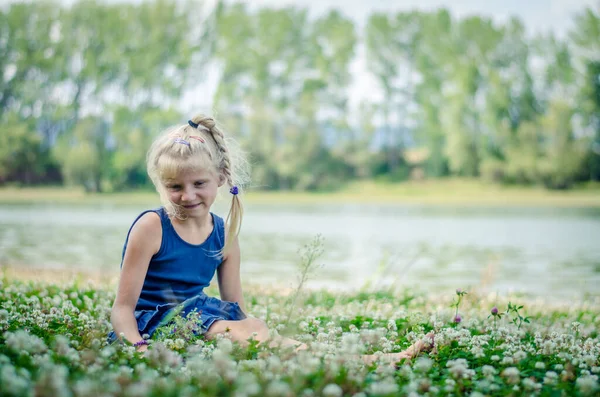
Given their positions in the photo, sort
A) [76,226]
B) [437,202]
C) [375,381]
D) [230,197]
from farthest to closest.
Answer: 1. [437,202]
2. [76,226]
3. [230,197]
4. [375,381]

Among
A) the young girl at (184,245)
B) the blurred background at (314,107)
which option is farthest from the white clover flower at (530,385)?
the blurred background at (314,107)

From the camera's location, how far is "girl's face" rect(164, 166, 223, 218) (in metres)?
3.86

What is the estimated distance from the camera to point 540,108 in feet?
135

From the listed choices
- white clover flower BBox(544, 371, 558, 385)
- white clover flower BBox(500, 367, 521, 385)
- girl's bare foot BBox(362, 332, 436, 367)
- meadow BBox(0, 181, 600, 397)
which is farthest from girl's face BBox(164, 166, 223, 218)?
white clover flower BBox(544, 371, 558, 385)

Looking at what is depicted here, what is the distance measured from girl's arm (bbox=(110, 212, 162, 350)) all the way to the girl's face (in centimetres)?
18

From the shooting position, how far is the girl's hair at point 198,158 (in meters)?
3.85

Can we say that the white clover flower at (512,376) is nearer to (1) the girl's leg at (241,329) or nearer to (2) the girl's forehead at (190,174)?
(1) the girl's leg at (241,329)

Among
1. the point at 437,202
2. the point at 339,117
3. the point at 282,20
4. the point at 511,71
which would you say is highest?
the point at 282,20

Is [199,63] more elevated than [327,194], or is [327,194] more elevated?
[199,63]

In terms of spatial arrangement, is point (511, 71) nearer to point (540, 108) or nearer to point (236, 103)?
point (540, 108)

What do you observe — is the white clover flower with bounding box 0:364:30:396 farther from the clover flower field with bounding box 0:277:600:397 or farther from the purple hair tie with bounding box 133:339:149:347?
the purple hair tie with bounding box 133:339:149:347

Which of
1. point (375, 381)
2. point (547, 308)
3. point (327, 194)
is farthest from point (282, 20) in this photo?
point (375, 381)

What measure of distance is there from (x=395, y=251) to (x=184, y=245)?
1168cm

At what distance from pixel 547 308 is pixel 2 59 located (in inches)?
1853
